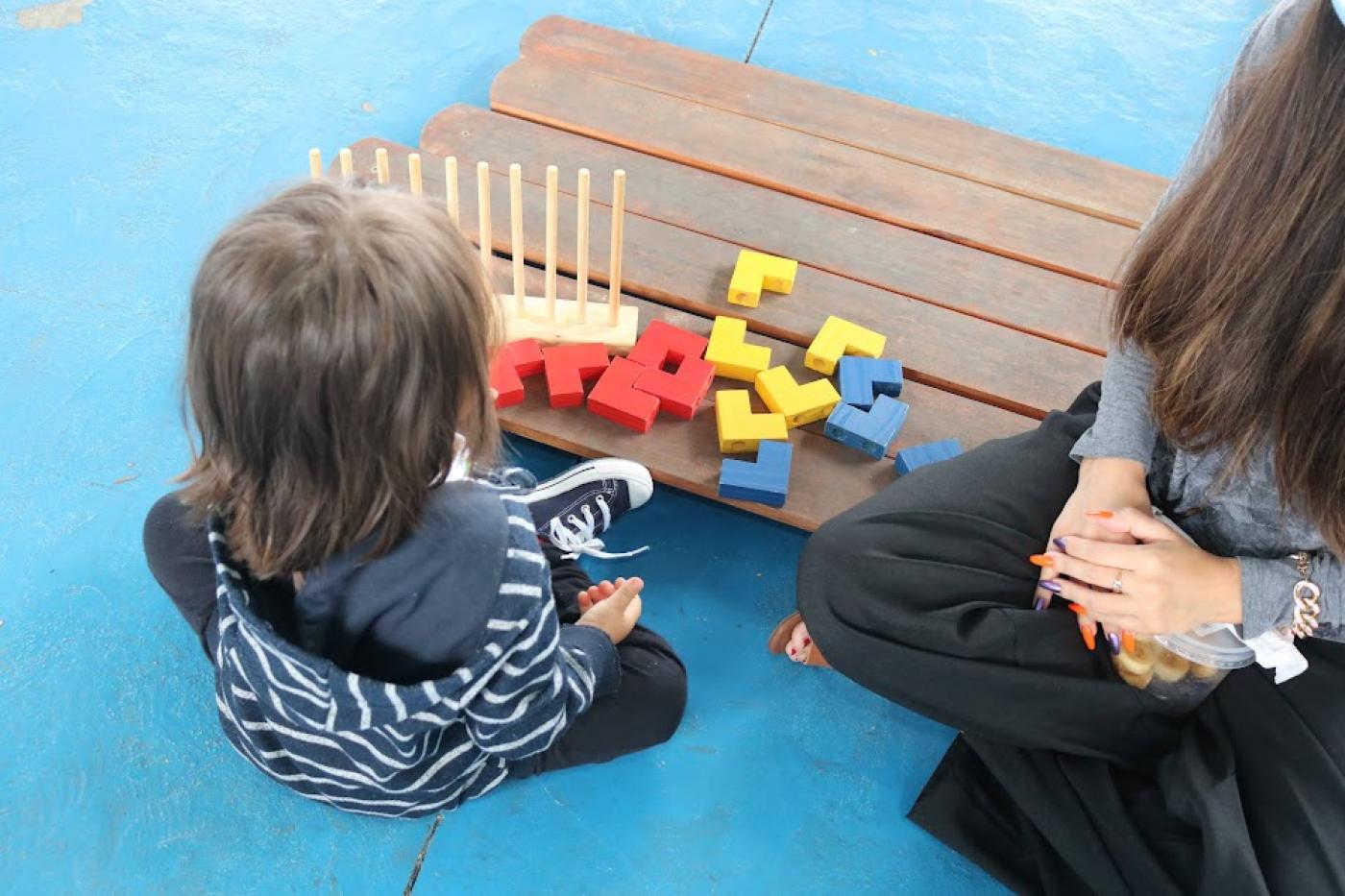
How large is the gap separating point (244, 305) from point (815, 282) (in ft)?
3.13

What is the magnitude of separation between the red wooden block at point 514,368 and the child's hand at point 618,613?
298mm

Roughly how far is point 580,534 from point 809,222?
0.61 meters

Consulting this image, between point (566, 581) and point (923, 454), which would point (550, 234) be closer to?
point (566, 581)

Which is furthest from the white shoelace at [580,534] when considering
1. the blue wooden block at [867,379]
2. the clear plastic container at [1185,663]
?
the clear plastic container at [1185,663]

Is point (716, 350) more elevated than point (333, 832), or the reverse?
point (716, 350)

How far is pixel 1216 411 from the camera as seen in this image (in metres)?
0.92

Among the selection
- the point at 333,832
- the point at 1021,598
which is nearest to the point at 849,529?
the point at 1021,598

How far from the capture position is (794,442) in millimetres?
1331

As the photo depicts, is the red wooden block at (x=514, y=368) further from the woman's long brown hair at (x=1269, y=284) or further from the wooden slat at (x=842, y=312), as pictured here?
the woman's long brown hair at (x=1269, y=284)

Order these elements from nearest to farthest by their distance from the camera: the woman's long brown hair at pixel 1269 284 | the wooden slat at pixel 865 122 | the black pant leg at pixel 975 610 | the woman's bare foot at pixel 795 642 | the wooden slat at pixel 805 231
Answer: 1. the woman's long brown hair at pixel 1269 284
2. the black pant leg at pixel 975 610
3. the woman's bare foot at pixel 795 642
4. the wooden slat at pixel 805 231
5. the wooden slat at pixel 865 122

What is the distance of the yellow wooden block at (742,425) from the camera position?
1292 mm

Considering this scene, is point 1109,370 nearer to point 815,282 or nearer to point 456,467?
point 815,282

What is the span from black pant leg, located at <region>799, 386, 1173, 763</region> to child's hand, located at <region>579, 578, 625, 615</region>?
22 cm

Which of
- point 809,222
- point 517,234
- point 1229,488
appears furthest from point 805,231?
point 1229,488
